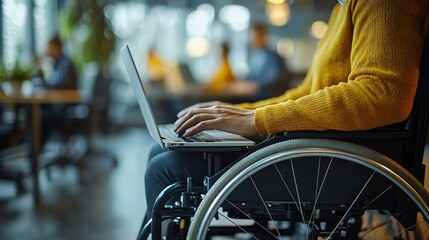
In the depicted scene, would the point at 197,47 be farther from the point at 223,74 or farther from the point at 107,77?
the point at 107,77

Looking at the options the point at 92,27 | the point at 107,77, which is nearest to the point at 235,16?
the point at 92,27

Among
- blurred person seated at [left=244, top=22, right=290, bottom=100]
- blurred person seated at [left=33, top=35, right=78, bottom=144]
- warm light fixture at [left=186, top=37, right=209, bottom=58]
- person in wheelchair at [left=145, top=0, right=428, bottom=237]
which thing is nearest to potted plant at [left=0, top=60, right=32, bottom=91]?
blurred person seated at [left=33, top=35, right=78, bottom=144]

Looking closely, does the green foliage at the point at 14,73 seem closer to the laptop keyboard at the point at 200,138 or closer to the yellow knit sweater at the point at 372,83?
the laptop keyboard at the point at 200,138

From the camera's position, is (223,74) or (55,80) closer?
(55,80)

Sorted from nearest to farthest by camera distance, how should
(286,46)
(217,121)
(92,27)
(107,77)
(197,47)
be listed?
(217,121) → (107,77) → (92,27) → (197,47) → (286,46)

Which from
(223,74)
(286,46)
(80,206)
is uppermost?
(286,46)

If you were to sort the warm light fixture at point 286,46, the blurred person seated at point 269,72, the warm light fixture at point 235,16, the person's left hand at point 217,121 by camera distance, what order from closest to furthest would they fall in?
the person's left hand at point 217,121 < the blurred person seated at point 269,72 < the warm light fixture at point 235,16 < the warm light fixture at point 286,46

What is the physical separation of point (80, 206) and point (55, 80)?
6.72ft

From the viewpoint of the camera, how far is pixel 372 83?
1.16 m

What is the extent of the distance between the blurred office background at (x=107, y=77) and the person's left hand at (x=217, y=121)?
3.57ft

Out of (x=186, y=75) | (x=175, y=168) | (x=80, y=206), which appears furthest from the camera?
(x=186, y=75)

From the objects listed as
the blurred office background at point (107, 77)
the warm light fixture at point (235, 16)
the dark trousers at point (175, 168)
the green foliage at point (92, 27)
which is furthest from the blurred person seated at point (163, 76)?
the dark trousers at point (175, 168)

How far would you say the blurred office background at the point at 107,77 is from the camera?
2936 mm

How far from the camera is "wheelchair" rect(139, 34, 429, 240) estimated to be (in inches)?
45.0
